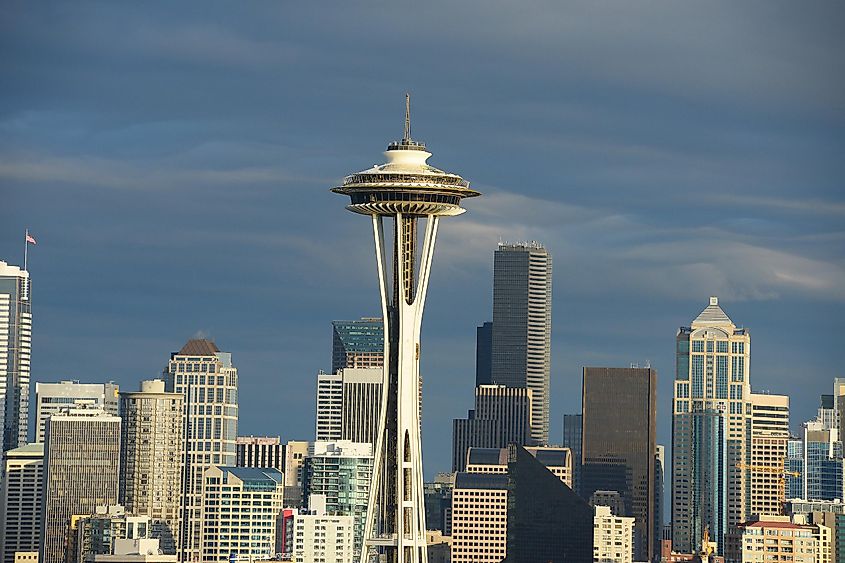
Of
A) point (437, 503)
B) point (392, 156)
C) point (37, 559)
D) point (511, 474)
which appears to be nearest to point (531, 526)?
point (511, 474)

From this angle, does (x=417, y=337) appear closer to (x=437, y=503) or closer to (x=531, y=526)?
(x=531, y=526)

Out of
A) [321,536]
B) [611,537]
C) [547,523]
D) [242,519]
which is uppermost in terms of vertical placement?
[242,519]

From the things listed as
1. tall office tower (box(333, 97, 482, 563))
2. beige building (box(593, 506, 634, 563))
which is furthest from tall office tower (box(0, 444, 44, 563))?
tall office tower (box(333, 97, 482, 563))

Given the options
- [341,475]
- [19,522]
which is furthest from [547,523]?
A: [19,522]

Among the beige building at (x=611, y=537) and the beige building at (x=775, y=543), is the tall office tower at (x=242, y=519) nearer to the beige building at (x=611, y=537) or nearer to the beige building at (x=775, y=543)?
the beige building at (x=611, y=537)

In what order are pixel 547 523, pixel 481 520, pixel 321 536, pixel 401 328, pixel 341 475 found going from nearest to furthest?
pixel 401 328 → pixel 547 523 → pixel 321 536 → pixel 481 520 → pixel 341 475

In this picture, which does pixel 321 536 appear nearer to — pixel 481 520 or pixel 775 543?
pixel 481 520
